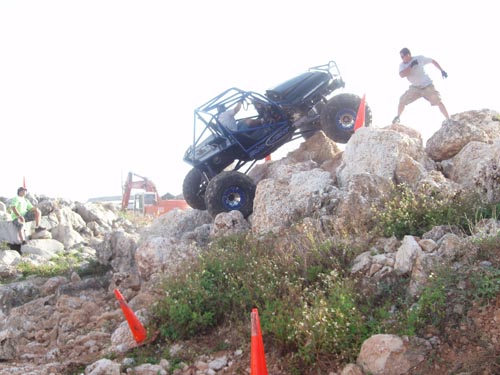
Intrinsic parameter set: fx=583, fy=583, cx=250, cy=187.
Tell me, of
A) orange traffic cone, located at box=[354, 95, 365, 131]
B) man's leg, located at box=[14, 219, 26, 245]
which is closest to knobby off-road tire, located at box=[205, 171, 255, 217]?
orange traffic cone, located at box=[354, 95, 365, 131]

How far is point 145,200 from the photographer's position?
21703mm

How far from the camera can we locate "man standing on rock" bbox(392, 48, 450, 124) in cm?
1038

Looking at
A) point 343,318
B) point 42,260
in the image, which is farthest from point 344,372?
point 42,260

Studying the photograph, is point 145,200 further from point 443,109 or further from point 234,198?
point 443,109

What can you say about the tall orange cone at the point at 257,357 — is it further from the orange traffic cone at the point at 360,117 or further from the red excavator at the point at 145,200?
the red excavator at the point at 145,200

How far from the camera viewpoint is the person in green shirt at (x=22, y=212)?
46.6 ft

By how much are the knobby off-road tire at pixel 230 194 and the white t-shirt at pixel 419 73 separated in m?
3.54

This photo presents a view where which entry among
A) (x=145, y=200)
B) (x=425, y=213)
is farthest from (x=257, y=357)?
(x=145, y=200)

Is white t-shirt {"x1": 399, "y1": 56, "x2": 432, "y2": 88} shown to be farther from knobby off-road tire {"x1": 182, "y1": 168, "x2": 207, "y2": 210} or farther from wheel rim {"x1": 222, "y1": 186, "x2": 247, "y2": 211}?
knobby off-road tire {"x1": 182, "y1": 168, "x2": 207, "y2": 210}

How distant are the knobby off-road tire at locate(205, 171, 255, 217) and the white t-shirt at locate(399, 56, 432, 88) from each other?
3.54 metres

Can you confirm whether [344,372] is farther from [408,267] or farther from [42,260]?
[42,260]

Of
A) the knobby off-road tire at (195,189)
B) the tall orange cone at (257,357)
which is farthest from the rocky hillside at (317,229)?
the tall orange cone at (257,357)

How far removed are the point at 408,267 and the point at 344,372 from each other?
1.42 m

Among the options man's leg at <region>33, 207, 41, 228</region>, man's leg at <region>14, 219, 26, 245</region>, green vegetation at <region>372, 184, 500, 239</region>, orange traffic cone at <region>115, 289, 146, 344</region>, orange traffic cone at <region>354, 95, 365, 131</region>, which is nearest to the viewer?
orange traffic cone at <region>115, 289, 146, 344</region>
